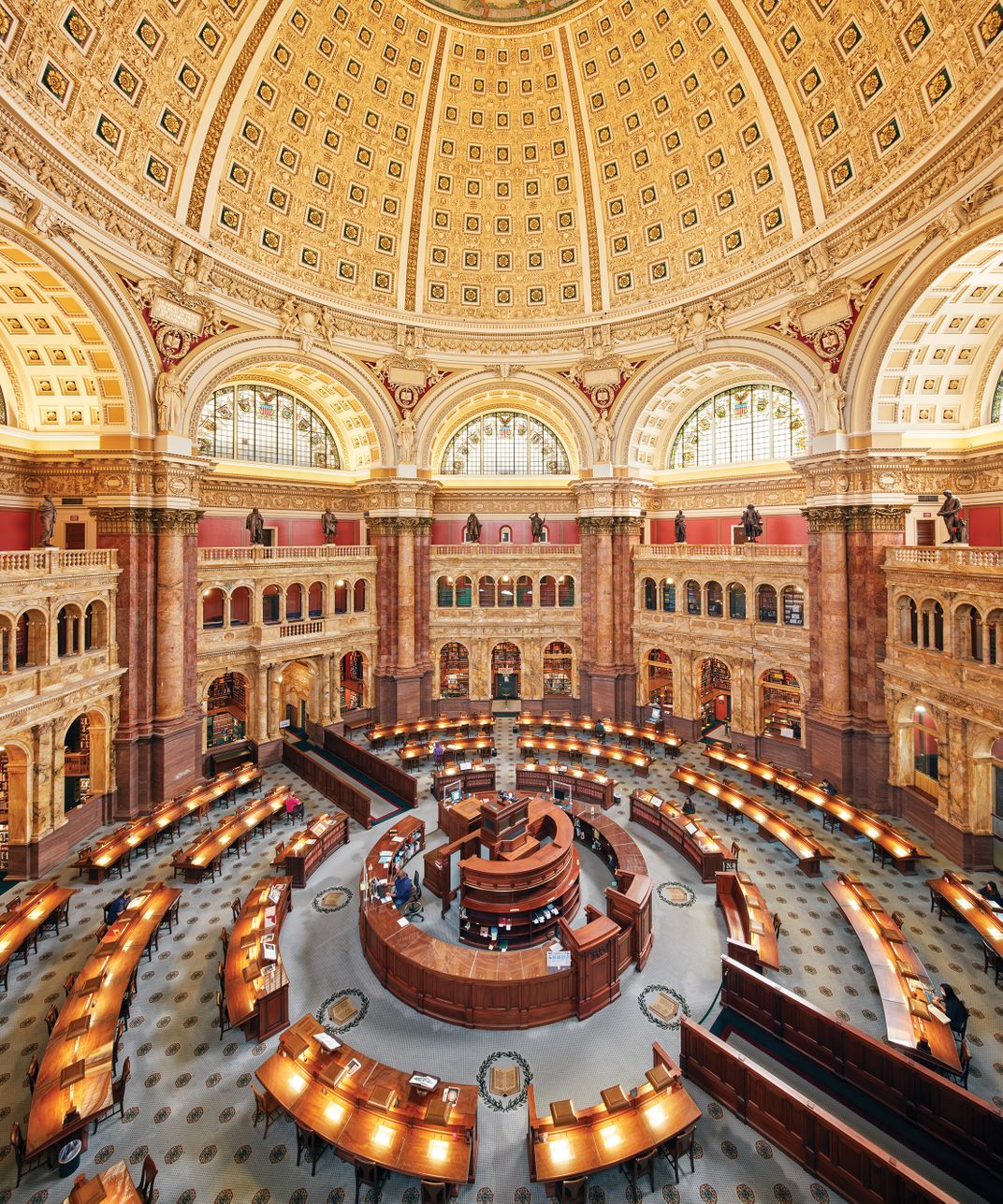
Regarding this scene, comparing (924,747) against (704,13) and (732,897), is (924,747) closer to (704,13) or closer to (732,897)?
(732,897)

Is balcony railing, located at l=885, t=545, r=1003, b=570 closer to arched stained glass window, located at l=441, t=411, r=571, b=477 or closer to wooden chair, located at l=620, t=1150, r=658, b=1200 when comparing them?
wooden chair, located at l=620, t=1150, r=658, b=1200

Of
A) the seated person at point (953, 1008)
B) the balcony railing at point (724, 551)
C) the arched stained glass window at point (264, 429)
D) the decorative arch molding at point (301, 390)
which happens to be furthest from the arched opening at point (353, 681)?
the seated person at point (953, 1008)

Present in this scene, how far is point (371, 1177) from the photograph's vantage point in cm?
835

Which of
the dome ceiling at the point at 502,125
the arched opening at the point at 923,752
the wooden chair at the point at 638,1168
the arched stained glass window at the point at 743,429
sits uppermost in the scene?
the dome ceiling at the point at 502,125

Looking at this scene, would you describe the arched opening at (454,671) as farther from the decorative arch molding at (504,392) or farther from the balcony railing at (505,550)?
the decorative arch molding at (504,392)

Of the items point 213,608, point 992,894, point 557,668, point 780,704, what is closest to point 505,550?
point 557,668

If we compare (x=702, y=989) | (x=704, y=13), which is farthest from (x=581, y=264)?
(x=702, y=989)

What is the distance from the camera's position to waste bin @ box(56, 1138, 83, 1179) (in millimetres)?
8383

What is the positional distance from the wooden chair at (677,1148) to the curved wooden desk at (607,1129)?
12.2 inches

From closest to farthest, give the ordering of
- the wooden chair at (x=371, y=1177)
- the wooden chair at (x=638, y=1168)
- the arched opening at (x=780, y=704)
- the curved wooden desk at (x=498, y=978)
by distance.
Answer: the wooden chair at (x=371, y=1177) → the wooden chair at (x=638, y=1168) → the curved wooden desk at (x=498, y=978) → the arched opening at (x=780, y=704)

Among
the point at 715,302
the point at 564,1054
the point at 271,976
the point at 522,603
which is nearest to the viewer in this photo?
the point at 564,1054

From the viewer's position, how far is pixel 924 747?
67.5 ft

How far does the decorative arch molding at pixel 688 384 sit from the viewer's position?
72.9ft

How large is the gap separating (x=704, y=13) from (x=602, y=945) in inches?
1244
